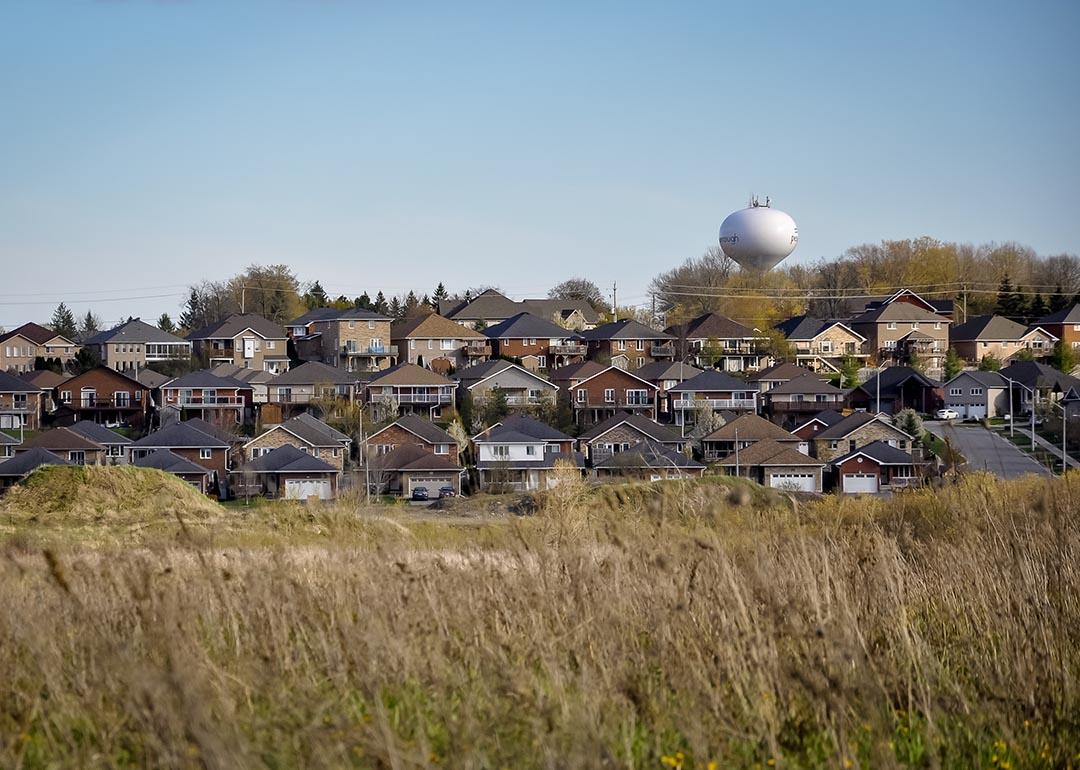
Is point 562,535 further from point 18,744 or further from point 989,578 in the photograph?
point 18,744

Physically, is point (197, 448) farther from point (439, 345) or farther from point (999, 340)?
point (999, 340)

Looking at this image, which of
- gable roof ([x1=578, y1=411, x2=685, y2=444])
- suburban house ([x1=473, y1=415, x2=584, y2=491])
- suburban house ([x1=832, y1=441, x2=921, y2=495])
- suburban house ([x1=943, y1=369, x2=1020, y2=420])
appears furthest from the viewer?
suburban house ([x1=943, y1=369, x2=1020, y2=420])

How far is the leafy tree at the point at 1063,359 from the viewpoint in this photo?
57594 mm

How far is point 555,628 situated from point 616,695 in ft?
4.81

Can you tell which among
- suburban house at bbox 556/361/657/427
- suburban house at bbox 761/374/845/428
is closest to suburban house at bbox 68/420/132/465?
suburban house at bbox 556/361/657/427

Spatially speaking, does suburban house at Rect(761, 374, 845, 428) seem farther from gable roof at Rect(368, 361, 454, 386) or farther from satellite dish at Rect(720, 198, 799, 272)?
satellite dish at Rect(720, 198, 799, 272)

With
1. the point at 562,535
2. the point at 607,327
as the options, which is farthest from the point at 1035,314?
the point at 562,535

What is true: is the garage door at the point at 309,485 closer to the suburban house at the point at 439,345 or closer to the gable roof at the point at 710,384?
the gable roof at the point at 710,384

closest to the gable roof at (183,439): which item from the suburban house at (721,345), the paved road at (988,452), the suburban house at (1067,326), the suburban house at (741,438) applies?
the suburban house at (741,438)

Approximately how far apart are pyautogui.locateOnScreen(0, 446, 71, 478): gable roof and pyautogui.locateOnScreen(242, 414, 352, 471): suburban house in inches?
227

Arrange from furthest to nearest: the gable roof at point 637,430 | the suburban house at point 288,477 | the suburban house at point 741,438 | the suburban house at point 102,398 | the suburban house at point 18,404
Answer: the suburban house at point 102,398 → the suburban house at point 18,404 → the gable roof at point 637,430 → the suburban house at point 741,438 → the suburban house at point 288,477

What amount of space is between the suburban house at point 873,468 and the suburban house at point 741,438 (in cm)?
265

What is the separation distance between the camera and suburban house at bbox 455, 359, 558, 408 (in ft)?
158

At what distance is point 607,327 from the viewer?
192 feet
